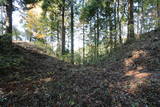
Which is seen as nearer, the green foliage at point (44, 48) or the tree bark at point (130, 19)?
the tree bark at point (130, 19)

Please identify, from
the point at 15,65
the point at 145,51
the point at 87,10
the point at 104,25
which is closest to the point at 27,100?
the point at 15,65

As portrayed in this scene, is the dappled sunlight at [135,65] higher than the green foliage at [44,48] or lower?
lower

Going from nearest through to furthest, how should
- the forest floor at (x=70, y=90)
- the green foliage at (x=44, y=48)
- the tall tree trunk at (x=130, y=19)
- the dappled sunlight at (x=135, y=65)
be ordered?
1. the forest floor at (x=70, y=90)
2. the dappled sunlight at (x=135, y=65)
3. the tall tree trunk at (x=130, y=19)
4. the green foliage at (x=44, y=48)

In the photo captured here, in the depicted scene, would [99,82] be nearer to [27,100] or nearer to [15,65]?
[27,100]

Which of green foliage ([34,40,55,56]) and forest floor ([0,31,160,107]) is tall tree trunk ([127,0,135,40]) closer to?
forest floor ([0,31,160,107])

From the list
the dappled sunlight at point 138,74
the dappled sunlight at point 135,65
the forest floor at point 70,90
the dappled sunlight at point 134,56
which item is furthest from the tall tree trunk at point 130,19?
the forest floor at point 70,90

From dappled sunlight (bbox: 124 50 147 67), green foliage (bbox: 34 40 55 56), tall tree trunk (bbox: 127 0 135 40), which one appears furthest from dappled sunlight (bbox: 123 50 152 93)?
green foliage (bbox: 34 40 55 56)

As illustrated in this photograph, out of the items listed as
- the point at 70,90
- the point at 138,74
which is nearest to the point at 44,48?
the point at 70,90

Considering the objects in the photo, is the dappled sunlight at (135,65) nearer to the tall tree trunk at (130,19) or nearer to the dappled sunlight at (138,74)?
the dappled sunlight at (138,74)

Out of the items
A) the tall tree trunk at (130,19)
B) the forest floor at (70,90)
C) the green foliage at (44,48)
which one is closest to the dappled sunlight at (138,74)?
the forest floor at (70,90)

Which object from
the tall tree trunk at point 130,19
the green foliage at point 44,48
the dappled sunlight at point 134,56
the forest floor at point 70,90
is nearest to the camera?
the forest floor at point 70,90

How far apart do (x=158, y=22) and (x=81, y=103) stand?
447 inches

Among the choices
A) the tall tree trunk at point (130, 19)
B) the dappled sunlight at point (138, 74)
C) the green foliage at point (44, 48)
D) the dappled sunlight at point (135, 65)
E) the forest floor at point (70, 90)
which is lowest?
the forest floor at point (70, 90)

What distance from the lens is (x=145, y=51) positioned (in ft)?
29.0
